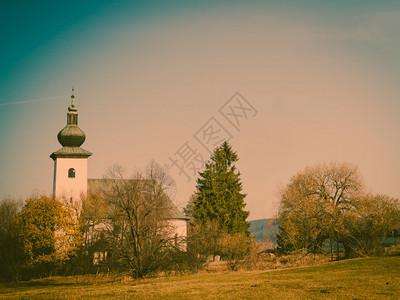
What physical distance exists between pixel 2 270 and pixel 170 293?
29.9 metres

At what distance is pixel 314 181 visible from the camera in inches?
1676

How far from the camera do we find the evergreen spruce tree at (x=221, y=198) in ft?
163

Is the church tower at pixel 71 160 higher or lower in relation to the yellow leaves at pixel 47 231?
higher

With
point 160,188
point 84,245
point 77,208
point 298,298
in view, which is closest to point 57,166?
point 77,208

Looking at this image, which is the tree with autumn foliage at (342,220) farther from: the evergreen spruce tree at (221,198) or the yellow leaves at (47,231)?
the yellow leaves at (47,231)

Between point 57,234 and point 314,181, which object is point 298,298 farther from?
point 57,234

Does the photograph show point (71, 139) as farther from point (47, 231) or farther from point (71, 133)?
point (47, 231)

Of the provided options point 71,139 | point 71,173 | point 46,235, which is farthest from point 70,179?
point 46,235

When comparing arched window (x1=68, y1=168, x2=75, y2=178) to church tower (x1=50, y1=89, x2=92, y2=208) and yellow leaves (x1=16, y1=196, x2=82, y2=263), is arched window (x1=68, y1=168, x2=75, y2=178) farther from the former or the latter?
yellow leaves (x1=16, y1=196, x2=82, y2=263)

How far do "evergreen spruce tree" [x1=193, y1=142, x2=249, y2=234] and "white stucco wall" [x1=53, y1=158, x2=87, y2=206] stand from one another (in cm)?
1447

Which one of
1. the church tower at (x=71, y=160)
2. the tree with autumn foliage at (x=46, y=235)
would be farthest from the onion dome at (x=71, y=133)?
the tree with autumn foliage at (x=46, y=235)

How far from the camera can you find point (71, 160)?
2176 inches

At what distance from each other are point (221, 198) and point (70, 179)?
18961mm

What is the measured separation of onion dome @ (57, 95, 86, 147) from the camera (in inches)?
2183
